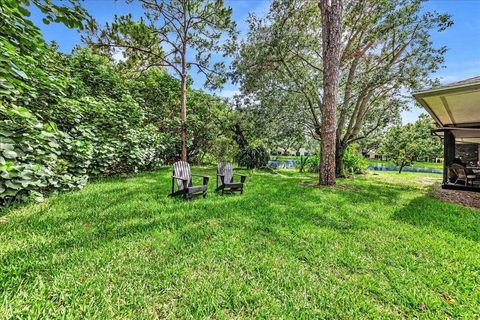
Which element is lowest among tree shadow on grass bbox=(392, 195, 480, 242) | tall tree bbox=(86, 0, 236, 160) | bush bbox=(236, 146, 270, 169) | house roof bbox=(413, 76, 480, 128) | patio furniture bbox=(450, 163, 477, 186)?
tree shadow on grass bbox=(392, 195, 480, 242)

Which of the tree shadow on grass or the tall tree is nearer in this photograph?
the tree shadow on grass

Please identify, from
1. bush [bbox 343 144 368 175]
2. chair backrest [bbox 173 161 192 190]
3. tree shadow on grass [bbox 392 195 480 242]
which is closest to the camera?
tree shadow on grass [bbox 392 195 480 242]

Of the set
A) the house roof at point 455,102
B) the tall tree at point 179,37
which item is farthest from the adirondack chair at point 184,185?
the tall tree at point 179,37

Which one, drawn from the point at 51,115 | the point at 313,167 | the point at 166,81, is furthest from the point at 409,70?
the point at 166,81

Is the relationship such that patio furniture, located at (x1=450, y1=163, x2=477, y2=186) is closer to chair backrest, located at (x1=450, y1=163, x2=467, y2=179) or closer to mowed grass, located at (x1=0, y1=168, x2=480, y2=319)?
chair backrest, located at (x1=450, y1=163, x2=467, y2=179)

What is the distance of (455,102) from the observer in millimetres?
6281

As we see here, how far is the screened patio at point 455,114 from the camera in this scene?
520 centimetres

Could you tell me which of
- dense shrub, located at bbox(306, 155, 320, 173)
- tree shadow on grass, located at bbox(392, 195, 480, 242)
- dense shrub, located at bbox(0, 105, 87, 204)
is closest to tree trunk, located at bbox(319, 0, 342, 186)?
tree shadow on grass, located at bbox(392, 195, 480, 242)

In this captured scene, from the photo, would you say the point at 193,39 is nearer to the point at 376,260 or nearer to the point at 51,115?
the point at 51,115

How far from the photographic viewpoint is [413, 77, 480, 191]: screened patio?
520 centimetres

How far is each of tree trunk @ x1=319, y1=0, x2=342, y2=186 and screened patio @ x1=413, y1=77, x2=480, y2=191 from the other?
215cm

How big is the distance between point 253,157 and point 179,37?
325 inches

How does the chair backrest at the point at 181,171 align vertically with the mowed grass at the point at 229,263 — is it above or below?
above

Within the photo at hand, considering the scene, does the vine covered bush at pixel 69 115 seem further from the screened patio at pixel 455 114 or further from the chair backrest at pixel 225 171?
the screened patio at pixel 455 114
